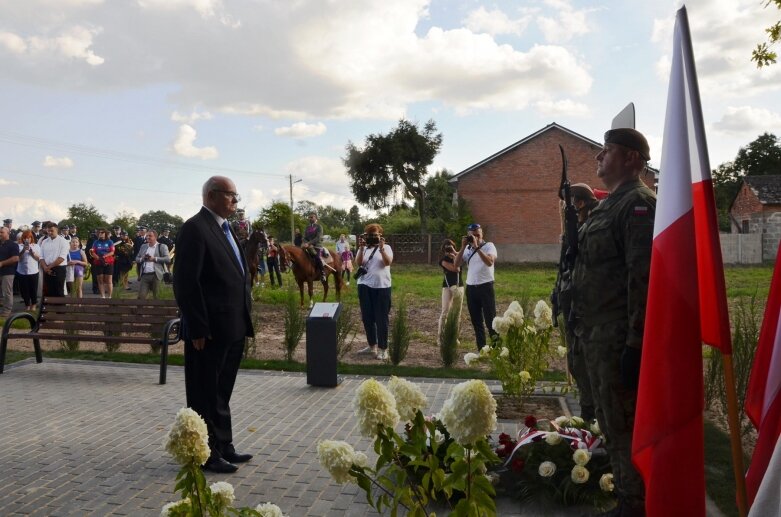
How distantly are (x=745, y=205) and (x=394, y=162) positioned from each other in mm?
28212

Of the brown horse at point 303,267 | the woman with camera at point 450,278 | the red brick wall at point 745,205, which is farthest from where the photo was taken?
the red brick wall at point 745,205

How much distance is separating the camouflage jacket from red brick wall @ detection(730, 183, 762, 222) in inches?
1944

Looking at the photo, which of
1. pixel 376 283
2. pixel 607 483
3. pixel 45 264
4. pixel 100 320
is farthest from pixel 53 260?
pixel 607 483

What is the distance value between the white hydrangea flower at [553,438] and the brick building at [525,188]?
32.7 meters

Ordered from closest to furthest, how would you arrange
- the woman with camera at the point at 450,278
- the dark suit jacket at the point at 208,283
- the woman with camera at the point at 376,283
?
the dark suit jacket at the point at 208,283
the woman with camera at the point at 376,283
the woman with camera at the point at 450,278

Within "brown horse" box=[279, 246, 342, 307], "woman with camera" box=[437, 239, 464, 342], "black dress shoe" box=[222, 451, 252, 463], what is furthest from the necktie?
"brown horse" box=[279, 246, 342, 307]

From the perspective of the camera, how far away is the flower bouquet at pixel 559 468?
167 inches

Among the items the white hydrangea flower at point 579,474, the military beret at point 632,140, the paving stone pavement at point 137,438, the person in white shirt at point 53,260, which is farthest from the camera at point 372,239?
the person in white shirt at point 53,260

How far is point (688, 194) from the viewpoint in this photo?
2549mm

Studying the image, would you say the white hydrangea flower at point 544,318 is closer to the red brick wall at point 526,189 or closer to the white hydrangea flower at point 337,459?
the white hydrangea flower at point 337,459

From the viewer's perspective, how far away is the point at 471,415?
1.97 metres

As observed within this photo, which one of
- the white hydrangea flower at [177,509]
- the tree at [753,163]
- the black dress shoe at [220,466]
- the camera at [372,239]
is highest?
the tree at [753,163]

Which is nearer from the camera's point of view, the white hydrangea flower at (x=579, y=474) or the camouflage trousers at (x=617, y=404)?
the camouflage trousers at (x=617, y=404)

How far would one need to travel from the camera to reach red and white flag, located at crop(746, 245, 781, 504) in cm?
246
